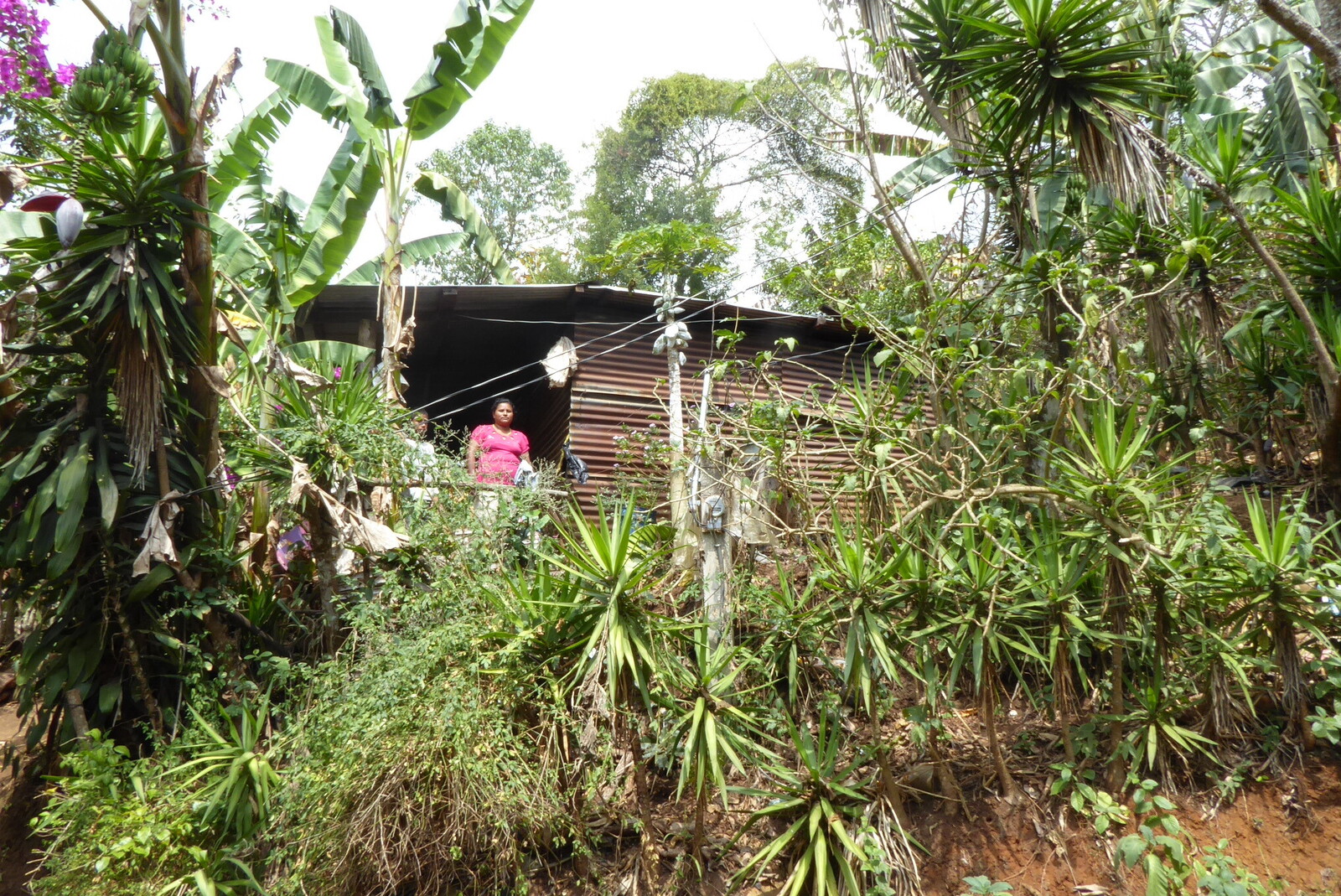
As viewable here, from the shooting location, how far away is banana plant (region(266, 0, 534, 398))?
8492 millimetres

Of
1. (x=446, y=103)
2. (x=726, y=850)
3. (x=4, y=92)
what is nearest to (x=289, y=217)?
(x=446, y=103)

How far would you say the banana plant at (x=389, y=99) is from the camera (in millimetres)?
8492

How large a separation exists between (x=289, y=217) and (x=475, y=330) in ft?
7.78

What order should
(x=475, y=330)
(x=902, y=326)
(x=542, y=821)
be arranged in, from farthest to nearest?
(x=475, y=330) → (x=902, y=326) → (x=542, y=821)

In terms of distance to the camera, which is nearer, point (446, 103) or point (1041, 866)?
point (1041, 866)

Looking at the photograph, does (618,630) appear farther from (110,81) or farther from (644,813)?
(110,81)

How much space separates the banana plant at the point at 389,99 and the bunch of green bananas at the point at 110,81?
8.94 ft

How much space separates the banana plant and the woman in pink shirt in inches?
35.1

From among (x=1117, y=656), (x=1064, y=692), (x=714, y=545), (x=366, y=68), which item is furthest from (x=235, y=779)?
(x=366, y=68)

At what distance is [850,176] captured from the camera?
14125 millimetres

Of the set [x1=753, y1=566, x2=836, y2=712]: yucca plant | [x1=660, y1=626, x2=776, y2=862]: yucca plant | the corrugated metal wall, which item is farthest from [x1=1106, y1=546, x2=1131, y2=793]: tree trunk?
the corrugated metal wall

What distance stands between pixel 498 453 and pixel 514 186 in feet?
51.0

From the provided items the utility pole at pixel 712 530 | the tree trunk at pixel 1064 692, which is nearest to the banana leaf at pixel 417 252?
the utility pole at pixel 712 530

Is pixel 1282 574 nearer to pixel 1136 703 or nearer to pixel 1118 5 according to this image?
pixel 1136 703
